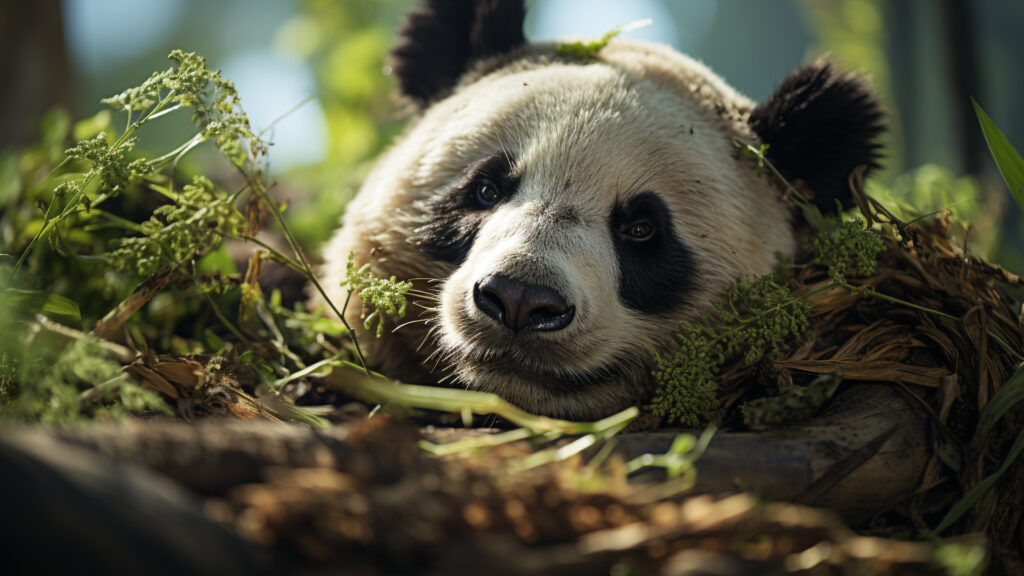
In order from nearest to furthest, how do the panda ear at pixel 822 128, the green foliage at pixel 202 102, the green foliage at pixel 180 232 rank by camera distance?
the green foliage at pixel 202 102, the green foliage at pixel 180 232, the panda ear at pixel 822 128

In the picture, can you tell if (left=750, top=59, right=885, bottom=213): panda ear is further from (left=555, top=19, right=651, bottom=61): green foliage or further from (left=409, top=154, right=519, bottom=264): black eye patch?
(left=409, top=154, right=519, bottom=264): black eye patch

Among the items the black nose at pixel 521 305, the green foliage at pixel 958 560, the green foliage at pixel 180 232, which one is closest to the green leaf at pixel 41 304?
the green foliage at pixel 180 232

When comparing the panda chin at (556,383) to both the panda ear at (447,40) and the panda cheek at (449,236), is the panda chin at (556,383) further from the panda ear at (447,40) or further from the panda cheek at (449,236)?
the panda ear at (447,40)

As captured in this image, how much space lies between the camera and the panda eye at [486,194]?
7.13 ft

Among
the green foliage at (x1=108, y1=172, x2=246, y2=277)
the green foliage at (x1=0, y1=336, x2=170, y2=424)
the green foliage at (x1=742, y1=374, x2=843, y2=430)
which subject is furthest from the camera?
the green foliage at (x1=108, y1=172, x2=246, y2=277)

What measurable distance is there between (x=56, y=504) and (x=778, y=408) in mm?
1341

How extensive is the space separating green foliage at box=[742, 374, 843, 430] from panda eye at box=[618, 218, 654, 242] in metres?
0.71

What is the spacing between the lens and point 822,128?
221cm

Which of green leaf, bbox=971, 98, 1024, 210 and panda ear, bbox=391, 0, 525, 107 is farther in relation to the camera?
panda ear, bbox=391, 0, 525, 107

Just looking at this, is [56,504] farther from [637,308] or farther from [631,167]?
[631,167]

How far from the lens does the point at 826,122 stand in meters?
2.20

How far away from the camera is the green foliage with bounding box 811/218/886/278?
1.83 meters

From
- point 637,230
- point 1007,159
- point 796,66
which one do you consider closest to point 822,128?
point 1007,159

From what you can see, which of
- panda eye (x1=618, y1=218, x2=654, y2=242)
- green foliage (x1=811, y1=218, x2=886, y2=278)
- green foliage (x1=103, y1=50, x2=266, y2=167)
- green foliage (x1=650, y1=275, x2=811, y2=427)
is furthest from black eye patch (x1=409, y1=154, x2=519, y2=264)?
green foliage (x1=811, y1=218, x2=886, y2=278)
